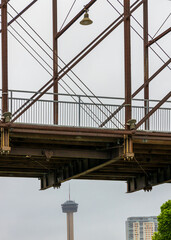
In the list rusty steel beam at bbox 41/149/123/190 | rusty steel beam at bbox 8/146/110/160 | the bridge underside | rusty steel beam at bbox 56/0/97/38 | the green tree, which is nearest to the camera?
the bridge underside

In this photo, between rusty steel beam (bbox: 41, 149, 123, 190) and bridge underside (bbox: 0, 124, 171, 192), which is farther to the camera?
rusty steel beam (bbox: 41, 149, 123, 190)

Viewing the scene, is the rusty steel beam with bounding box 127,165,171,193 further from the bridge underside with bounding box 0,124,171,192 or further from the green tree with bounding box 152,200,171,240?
the green tree with bounding box 152,200,171,240

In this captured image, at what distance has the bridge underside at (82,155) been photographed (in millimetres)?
44000

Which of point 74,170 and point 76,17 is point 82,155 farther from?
point 76,17

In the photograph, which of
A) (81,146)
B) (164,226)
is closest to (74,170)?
(81,146)

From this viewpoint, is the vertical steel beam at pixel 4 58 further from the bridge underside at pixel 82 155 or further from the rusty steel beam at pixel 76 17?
the rusty steel beam at pixel 76 17

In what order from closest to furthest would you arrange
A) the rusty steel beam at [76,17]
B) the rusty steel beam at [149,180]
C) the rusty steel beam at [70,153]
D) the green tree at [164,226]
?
the rusty steel beam at [70,153], the rusty steel beam at [76,17], the rusty steel beam at [149,180], the green tree at [164,226]

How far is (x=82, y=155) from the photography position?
47156mm

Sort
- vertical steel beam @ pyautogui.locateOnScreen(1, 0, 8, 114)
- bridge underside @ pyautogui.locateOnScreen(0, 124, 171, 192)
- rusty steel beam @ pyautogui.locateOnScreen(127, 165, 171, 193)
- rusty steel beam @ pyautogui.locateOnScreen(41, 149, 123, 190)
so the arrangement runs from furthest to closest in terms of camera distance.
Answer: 1. rusty steel beam @ pyautogui.locateOnScreen(127, 165, 171, 193)
2. rusty steel beam @ pyautogui.locateOnScreen(41, 149, 123, 190)
3. bridge underside @ pyautogui.locateOnScreen(0, 124, 171, 192)
4. vertical steel beam @ pyautogui.locateOnScreen(1, 0, 8, 114)

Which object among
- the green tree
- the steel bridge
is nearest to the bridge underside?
the steel bridge

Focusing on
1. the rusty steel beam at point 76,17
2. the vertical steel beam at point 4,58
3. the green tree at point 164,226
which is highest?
the rusty steel beam at point 76,17

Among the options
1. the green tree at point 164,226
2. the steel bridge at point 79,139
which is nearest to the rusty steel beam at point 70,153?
the steel bridge at point 79,139

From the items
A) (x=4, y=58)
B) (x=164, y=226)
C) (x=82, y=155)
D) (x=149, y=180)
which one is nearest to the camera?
(x=4, y=58)

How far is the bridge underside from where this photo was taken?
144 feet
